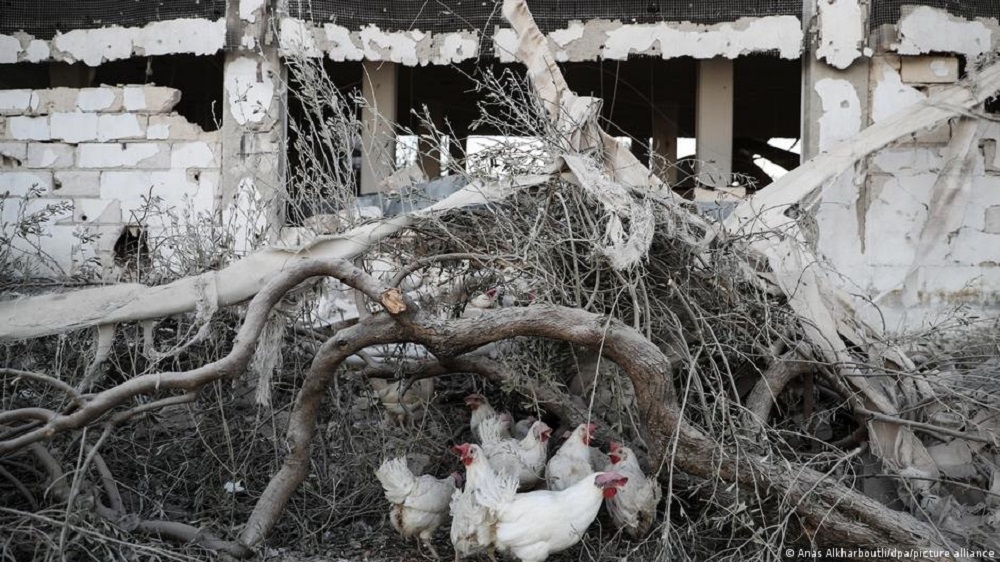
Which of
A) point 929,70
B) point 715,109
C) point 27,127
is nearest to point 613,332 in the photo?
point 929,70

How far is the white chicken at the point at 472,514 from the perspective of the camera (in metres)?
3.99

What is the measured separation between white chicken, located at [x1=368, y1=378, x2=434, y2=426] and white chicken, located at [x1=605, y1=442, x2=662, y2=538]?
1.20m

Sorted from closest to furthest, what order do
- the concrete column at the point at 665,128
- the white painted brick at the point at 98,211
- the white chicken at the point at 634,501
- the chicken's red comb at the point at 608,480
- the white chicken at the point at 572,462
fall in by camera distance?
the chicken's red comb at the point at 608,480 < the white chicken at the point at 634,501 < the white chicken at the point at 572,462 < the white painted brick at the point at 98,211 < the concrete column at the point at 665,128

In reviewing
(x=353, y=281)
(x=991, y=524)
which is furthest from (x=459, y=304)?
(x=991, y=524)

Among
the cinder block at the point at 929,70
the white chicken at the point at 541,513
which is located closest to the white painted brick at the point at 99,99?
the white chicken at the point at 541,513

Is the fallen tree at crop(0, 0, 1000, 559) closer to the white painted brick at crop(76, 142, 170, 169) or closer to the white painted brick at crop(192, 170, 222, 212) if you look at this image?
the white painted brick at crop(192, 170, 222, 212)

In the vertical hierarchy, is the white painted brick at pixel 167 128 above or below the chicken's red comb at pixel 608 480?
above

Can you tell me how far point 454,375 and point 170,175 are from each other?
3680 mm

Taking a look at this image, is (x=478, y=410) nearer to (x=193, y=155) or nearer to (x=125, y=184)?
(x=193, y=155)

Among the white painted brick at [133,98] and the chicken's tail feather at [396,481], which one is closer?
the chicken's tail feather at [396,481]

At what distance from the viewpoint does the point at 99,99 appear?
26.4 feet

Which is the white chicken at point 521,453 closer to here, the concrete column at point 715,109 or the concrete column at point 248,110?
the concrete column at point 248,110

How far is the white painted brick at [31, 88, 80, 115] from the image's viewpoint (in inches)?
317

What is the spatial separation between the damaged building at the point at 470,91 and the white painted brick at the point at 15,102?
0.01 meters
